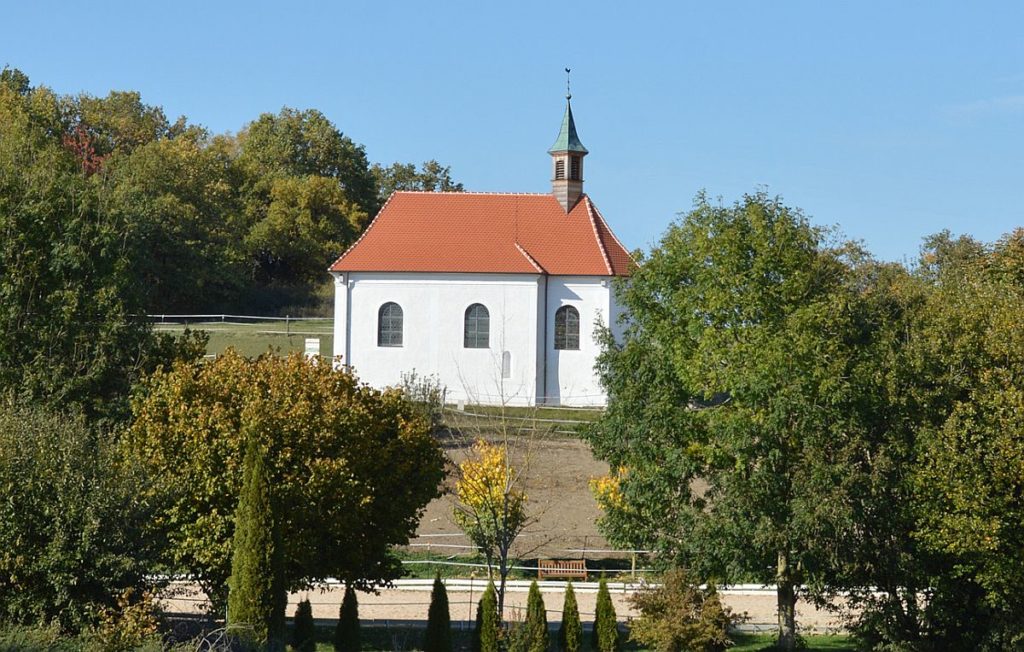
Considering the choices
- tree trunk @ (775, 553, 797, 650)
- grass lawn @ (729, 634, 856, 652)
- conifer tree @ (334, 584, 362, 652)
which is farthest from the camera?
grass lawn @ (729, 634, 856, 652)

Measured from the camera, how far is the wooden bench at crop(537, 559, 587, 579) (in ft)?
107

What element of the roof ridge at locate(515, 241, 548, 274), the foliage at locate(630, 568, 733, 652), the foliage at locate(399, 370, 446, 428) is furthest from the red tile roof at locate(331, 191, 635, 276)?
the foliage at locate(630, 568, 733, 652)

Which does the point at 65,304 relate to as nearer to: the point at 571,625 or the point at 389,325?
the point at 571,625

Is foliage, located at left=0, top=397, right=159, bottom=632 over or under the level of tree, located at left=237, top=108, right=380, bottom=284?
under

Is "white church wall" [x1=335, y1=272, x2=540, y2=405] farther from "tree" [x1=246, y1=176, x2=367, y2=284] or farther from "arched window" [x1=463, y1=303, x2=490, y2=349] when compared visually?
"tree" [x1=246, y1=176, x2=367, y2=284]

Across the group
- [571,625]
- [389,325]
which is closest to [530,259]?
[389,325]

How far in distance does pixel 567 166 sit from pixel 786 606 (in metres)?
29.2

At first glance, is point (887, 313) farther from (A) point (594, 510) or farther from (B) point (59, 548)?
(B) point (59, 548)

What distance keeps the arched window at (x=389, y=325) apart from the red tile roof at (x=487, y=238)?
1586 mm

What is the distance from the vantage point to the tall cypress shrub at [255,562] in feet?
69.2

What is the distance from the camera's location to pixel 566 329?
51219mm

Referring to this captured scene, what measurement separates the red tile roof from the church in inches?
2.0

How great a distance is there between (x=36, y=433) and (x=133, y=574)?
2.98m

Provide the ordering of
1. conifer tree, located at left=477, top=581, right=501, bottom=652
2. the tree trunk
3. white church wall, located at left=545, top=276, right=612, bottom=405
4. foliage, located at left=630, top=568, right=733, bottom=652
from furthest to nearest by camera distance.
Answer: white church wall, located at left=545, top=276, right=612, bottom=405
the tree trunk
foliage, located at left=630, top=568, right=733, bottom=652
conifer tree, located at left=477, top=581, right=501, bottom=652
